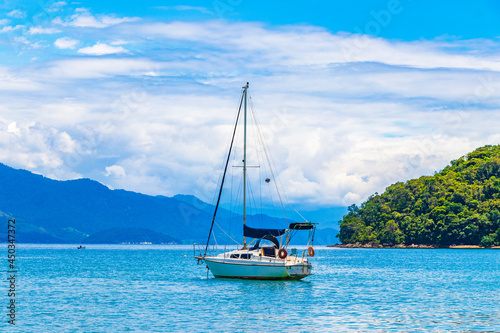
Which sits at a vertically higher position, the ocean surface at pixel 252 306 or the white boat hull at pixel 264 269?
the white boat hull at pixel 264 269

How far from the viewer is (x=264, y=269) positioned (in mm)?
64438

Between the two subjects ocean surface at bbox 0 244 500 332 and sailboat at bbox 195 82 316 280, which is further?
sailboat at bbox 195 82 316 280

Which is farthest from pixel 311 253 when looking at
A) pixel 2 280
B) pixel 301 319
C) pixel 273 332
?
pixel 2 280

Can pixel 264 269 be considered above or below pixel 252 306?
→ above

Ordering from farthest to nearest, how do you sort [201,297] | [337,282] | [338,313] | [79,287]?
[337,282] < [79,287] < [201,297] < [338,313]

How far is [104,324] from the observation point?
41.1m

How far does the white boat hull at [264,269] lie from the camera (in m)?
64.4

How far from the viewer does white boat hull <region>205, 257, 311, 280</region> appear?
6438 cm

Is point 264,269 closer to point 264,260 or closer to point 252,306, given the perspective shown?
point 264,260

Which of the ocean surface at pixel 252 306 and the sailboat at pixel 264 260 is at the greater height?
the sailboat at pixel 264 260

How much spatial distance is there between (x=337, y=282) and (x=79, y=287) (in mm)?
29659

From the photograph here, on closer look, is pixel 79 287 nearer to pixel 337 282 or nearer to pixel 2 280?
pixel 2 280

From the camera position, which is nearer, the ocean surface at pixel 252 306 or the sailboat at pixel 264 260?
the ocean surface at pixel 252 306

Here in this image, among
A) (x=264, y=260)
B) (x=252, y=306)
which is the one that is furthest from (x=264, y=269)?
(x=252, y=306)
